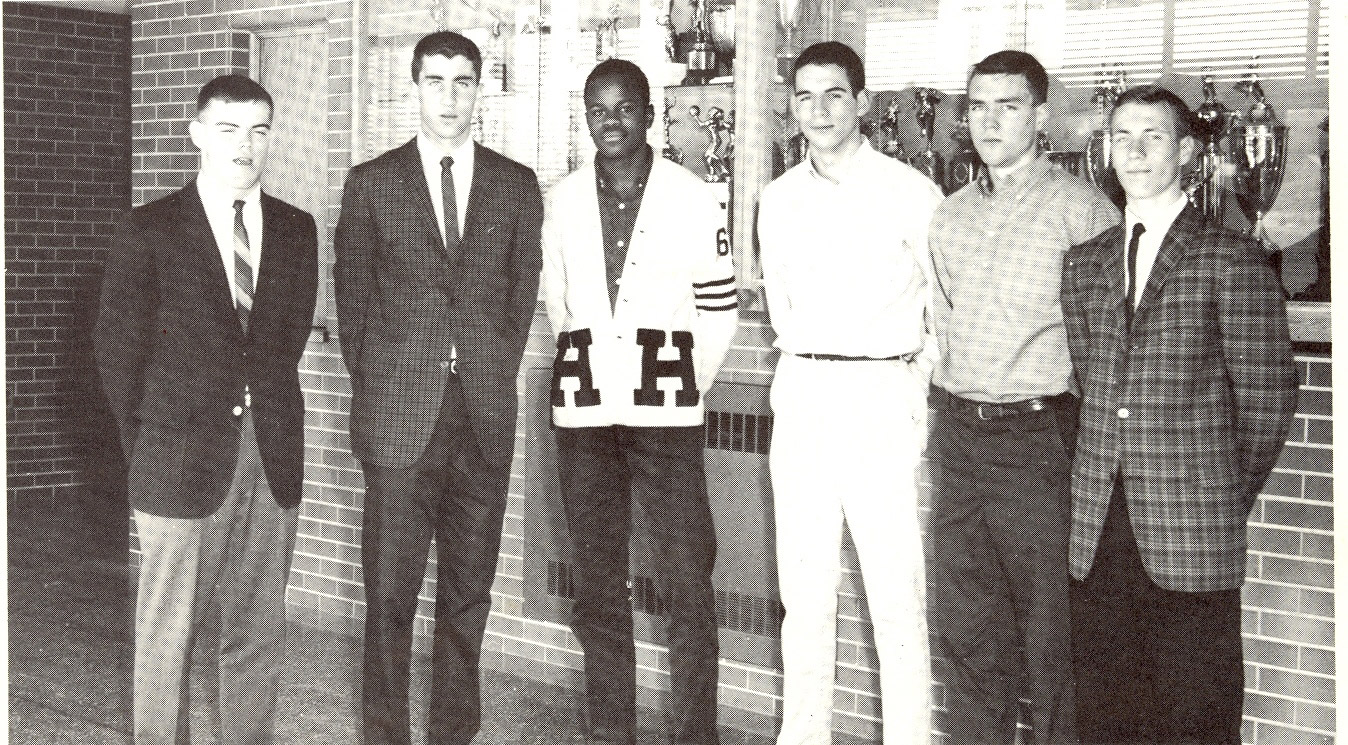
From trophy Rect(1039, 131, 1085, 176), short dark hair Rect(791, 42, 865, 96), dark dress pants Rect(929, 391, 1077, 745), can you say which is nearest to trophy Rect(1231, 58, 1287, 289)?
trophy Rect(1039, 131, 1085, 176)

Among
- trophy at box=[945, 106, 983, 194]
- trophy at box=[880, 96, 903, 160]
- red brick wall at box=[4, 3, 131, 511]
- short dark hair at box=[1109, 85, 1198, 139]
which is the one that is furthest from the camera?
red brick wall at box=[4, 3, 131, 511]

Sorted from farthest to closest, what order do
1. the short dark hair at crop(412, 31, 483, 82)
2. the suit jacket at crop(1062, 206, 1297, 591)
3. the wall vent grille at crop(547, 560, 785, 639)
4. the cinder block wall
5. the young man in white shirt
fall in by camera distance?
the wall vent grille at crop(547, 560, 785, 639) < the short dark hair at crop(412, 31, 483, 82) < the young man in white shirt < the cinder block wall < the suit jacket at crop(1062, 206, 1297, 591)

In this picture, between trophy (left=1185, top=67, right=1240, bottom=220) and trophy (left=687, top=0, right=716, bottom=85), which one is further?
trophy (left=687, top=0, right=716, bottom=85)

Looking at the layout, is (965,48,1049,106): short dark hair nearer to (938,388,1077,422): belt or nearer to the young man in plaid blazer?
the young man in plaid blazer

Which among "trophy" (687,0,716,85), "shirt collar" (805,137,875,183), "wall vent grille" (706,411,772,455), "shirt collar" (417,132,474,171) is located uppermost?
"trophy" (687,0,716,85)

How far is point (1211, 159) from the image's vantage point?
3635mm

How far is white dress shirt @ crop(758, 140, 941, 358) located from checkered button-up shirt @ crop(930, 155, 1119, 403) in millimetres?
137

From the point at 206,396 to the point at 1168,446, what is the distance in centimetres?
236

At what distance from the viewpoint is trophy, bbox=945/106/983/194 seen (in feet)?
13.5

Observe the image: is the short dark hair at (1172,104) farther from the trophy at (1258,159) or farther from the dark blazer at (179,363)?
the dark blazer at (179,363)

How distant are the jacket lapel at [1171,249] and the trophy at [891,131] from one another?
4.39 ft

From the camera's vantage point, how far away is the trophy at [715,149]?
15.0 ft

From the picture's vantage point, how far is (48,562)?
6852 mm

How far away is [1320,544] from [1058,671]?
2.44 feet
